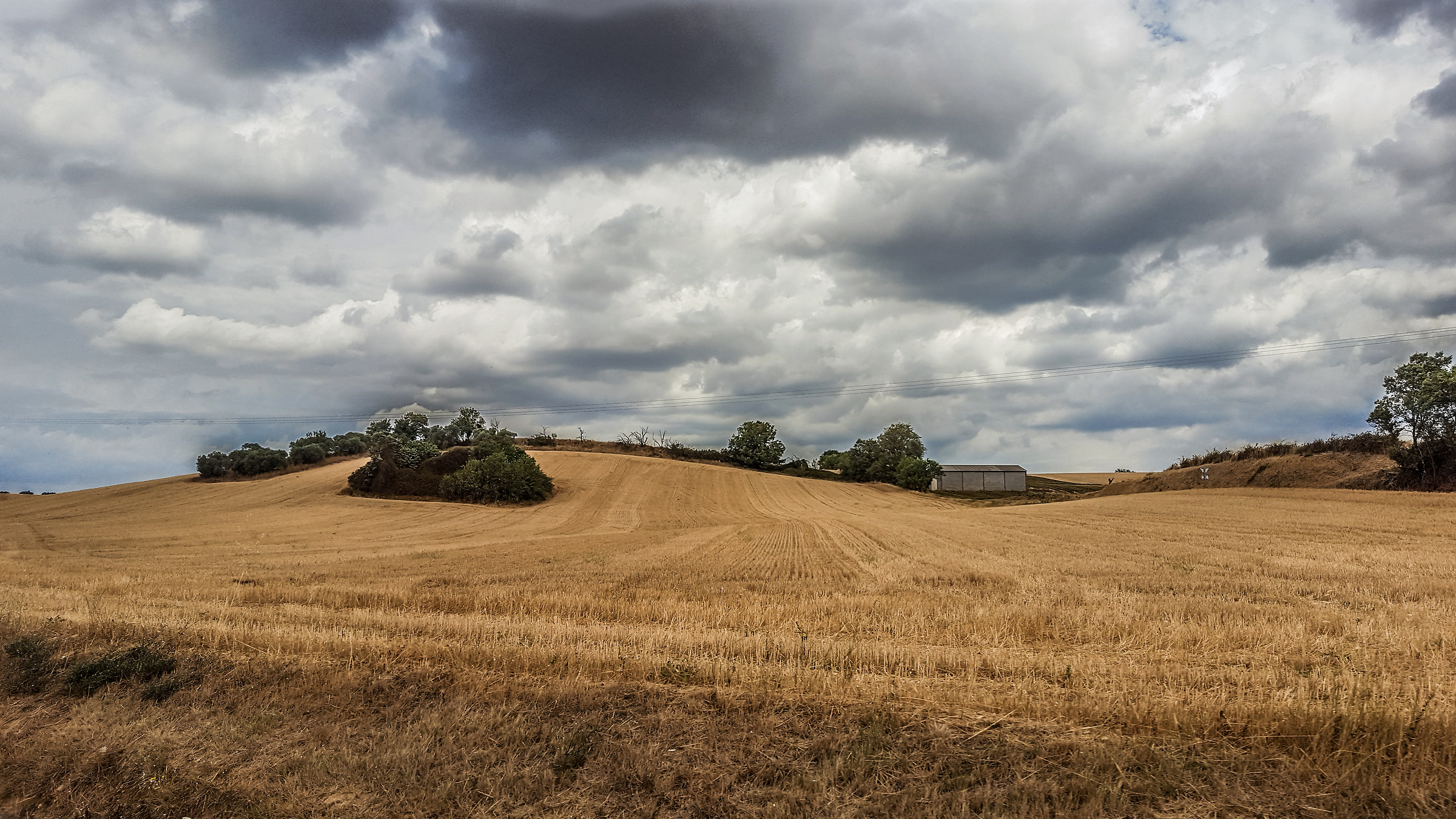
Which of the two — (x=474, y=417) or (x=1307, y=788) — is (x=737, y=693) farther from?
(x=474, y=417)

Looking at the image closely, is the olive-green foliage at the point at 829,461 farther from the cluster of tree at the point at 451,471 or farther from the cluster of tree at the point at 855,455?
the cluster of tree at the point at 451,471

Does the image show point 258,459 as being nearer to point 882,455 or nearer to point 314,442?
point 314,442

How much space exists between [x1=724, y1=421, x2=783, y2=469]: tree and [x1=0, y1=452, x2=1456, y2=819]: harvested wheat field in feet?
330

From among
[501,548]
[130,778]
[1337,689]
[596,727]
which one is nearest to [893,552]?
[501,548]

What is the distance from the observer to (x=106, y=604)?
16141 mm

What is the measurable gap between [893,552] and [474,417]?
3084 inches

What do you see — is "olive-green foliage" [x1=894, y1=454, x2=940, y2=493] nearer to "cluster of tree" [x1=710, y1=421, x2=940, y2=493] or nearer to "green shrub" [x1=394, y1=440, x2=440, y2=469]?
"cluster of tree" [x1=710, y1=421, x2=940, y2=493]

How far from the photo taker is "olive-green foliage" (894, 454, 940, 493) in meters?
113

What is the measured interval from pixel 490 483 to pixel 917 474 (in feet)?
216

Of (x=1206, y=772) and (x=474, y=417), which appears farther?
(x=474, y=417)

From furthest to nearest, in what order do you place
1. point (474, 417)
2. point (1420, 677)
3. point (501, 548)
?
point (474, 417), point (501, 548), point (1420, 677)

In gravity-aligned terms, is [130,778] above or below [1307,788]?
below

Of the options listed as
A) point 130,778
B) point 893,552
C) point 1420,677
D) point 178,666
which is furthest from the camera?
point 893,552

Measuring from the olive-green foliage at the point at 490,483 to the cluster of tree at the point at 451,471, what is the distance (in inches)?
2.3
